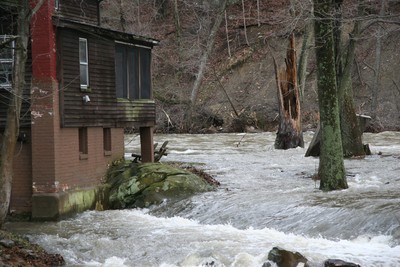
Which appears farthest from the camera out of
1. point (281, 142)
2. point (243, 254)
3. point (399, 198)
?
point (281, 142)

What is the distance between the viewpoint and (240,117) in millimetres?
43531

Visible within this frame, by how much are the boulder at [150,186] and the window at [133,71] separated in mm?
2823

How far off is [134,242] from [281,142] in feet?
63.0

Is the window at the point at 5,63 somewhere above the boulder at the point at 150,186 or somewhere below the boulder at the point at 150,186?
above

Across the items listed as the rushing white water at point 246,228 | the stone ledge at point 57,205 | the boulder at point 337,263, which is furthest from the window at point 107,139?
the boulder at point 337,263

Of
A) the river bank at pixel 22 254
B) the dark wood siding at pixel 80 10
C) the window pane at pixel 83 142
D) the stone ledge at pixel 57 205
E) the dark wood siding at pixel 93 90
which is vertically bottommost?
the river bank at pixel 22 254

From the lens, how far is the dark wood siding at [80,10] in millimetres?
18828

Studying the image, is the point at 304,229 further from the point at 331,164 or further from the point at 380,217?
the point at 331,164

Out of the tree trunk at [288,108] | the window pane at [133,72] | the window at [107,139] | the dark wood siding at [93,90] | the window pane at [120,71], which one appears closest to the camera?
the dark wood siding at [93,90]

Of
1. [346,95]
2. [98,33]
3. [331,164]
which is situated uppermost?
[98,33]

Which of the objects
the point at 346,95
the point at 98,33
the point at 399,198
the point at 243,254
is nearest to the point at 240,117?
the point at 346,95

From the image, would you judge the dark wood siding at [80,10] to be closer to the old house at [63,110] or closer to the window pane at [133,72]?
the old house at [63,110]

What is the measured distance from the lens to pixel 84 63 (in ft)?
60.1

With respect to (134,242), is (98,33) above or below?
above
